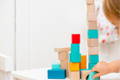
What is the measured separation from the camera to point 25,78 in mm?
791

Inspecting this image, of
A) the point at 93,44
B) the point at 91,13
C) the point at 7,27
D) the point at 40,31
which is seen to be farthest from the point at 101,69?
the point at 7,27

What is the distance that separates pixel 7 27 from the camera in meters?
1.23

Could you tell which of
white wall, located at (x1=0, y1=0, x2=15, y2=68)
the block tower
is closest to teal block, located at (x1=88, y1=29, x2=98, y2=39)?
the block tower

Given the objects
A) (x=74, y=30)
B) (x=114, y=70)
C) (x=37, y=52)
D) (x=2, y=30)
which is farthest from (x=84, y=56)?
(x=2, y=30)

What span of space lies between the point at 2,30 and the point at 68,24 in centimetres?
34

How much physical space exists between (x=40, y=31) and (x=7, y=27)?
0.17 metres

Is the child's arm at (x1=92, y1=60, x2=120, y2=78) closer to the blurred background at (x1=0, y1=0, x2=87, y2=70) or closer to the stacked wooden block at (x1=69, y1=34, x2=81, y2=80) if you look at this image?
the stacked wooden block at (x1=69, y1=34, x2=81, y2=80)

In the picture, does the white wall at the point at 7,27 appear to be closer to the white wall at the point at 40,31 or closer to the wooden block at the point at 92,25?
the white wall at the point at 40,31

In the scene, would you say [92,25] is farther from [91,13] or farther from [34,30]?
[34,30]

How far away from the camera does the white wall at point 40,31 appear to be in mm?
1142

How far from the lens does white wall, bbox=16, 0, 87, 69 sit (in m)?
1.14

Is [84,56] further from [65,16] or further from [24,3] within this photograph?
[24,3]

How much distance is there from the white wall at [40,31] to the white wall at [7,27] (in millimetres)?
28

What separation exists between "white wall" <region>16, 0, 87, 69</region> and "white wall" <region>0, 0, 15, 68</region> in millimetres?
28
